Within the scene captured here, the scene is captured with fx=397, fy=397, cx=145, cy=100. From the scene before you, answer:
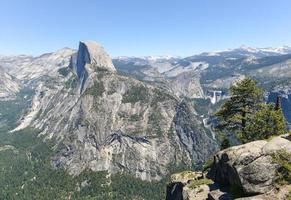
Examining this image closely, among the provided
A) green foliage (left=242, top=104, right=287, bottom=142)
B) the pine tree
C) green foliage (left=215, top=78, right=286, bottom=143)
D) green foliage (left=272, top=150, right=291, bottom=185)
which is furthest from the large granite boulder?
the pine tree

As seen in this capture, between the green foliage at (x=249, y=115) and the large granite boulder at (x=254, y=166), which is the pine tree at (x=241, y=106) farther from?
the large granite boulder at (x=254, y=166)

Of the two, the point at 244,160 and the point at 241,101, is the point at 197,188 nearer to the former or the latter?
the point at 244,160

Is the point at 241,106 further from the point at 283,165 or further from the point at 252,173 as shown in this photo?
the point at 283,165

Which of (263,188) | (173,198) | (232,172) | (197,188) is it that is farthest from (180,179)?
(263,188)

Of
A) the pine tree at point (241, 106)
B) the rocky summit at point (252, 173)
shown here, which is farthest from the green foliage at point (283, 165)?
the pine tree at point (241, 106)

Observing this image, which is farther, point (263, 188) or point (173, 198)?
point (173, 198)
